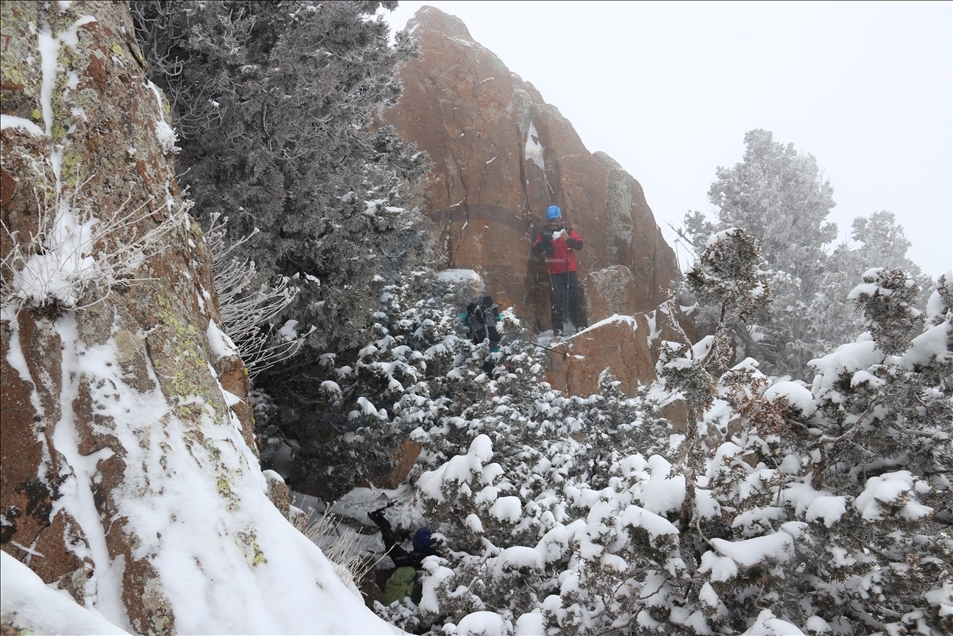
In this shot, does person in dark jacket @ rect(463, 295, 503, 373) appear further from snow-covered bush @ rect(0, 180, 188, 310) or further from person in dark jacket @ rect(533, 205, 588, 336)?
snow-covered bush @ rect(0, 180, 188, 310)

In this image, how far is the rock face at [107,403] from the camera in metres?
2.67

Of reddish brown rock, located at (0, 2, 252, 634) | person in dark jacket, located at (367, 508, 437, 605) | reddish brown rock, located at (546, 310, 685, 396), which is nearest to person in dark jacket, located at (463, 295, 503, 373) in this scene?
reddish brown rock, located at (546, 310, 685, 396)

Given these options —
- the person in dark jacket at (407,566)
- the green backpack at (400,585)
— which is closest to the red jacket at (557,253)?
the person in dark jacket at (407,566)

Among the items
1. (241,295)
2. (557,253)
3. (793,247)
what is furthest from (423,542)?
(793,247)

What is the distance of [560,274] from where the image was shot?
16547 millimetres

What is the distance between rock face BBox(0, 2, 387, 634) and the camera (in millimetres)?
2670

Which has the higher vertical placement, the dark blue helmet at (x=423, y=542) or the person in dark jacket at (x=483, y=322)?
the person in dark jacket at (x=483, y=322)

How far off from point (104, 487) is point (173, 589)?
60cm

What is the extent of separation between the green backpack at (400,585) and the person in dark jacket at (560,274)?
1015 centimetres

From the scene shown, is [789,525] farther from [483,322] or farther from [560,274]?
[560,274]

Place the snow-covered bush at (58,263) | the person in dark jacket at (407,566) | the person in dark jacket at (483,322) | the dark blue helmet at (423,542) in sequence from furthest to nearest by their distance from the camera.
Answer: the person in dark jacket at (483,322) < the dark blue helmet at (423,542) < the person in dark jacket at (407,566) < the snow-covered bush at (58,263)

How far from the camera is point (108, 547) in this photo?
276 cm

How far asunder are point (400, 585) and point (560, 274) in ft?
36.5

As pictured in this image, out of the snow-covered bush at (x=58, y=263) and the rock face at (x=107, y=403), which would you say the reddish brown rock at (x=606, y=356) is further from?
the snow-covered bush at (x=58, y=263)
